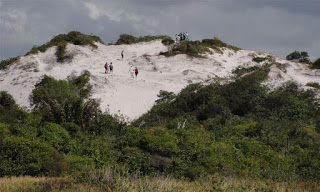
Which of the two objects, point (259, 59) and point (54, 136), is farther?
point (259, 59)

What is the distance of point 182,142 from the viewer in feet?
55.1

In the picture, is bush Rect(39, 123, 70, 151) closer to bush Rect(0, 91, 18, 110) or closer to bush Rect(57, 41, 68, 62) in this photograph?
bush Rect(0, 91, 18, 110)

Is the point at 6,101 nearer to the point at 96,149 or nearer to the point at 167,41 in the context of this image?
the point at 96,149

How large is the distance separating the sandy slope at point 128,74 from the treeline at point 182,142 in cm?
745

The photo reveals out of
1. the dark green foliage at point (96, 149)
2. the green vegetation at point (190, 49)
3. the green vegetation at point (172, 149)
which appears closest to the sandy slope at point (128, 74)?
the green vegetation at point (190, 49)

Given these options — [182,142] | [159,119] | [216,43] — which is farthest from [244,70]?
[182,142]

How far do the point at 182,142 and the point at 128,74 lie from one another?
28.0 meters

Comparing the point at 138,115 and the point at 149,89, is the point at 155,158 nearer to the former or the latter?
the point at 138,115

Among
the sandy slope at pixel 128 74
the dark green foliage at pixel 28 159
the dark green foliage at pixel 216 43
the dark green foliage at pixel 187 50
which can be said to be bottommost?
the dark green foliage at pixel 28 159

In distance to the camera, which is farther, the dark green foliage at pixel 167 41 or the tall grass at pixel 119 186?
the dark green foliage at pixel 167 41

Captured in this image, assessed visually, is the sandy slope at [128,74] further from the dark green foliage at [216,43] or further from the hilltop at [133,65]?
the dark green foliage at [216,43]

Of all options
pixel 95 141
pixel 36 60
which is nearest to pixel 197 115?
pixel 95 141

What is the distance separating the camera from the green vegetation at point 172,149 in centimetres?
1145

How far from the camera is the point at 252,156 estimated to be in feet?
55.9
